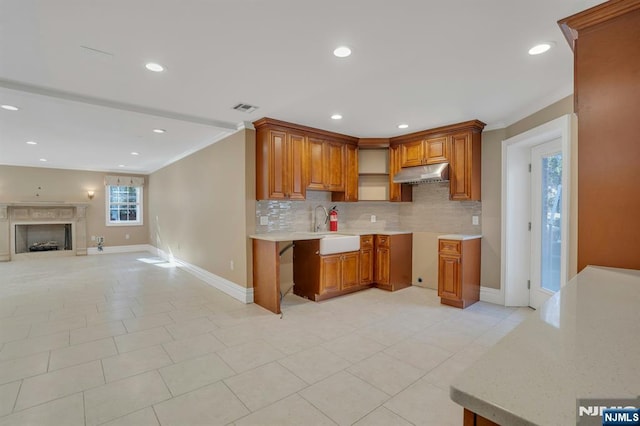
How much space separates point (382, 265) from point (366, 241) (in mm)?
449

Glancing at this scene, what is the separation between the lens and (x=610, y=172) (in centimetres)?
168

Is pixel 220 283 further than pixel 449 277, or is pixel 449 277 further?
pixel 220 283

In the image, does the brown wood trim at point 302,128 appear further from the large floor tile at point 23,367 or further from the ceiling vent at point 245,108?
the large floor tile at point 23,367

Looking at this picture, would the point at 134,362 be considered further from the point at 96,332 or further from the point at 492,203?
the point at 492,203

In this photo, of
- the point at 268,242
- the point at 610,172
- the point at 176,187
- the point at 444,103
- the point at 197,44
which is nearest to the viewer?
the point at 610,172

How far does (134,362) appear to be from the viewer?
258 cm

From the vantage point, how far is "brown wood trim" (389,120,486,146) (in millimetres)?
4117

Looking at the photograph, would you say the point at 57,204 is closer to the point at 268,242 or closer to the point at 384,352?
the point at 268,242

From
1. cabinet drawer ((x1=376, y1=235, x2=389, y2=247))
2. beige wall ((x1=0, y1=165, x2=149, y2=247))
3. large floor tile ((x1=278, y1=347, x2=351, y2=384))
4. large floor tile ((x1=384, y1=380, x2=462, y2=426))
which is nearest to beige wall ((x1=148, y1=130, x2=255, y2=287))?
large floor tile ((x1=278, y1=347, x2=351, y2=384))

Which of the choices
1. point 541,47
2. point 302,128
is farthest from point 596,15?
point 302,128

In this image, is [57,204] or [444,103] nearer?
[444,103]

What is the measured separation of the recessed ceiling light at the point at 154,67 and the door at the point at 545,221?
4.20m

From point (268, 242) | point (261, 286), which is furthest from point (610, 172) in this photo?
point (261, 286)

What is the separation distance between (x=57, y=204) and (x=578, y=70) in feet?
34.2
